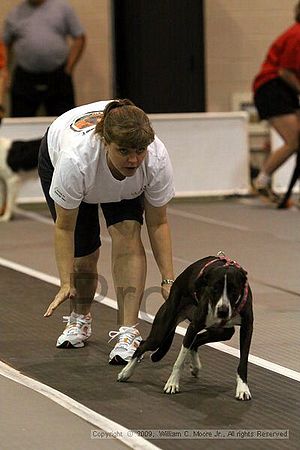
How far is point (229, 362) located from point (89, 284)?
64 cm

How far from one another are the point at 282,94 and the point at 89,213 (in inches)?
189

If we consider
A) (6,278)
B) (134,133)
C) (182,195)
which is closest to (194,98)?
(182,195)

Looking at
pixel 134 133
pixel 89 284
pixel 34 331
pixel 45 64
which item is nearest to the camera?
pixel 134 133

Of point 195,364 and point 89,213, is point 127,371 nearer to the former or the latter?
point 195,364

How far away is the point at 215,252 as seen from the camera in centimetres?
698

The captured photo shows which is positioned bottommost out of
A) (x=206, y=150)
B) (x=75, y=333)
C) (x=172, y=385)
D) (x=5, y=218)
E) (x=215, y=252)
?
(x=5, y=218)

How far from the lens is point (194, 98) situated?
1125cm

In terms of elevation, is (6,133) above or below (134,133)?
below

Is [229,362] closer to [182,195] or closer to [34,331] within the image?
[34,331]

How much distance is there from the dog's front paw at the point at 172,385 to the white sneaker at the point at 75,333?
0.76 metres

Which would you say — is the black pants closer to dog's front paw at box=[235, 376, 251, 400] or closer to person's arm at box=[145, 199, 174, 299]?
person's arm at box=[145, 199, 174, 299]

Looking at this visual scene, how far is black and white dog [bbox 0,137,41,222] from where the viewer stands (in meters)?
8.66

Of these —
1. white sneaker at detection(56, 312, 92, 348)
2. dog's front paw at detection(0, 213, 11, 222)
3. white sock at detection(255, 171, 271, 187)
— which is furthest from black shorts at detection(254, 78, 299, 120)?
white sneaker at detection(56, 312, 92, 348)

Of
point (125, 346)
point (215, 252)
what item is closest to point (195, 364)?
point (125, 346)
